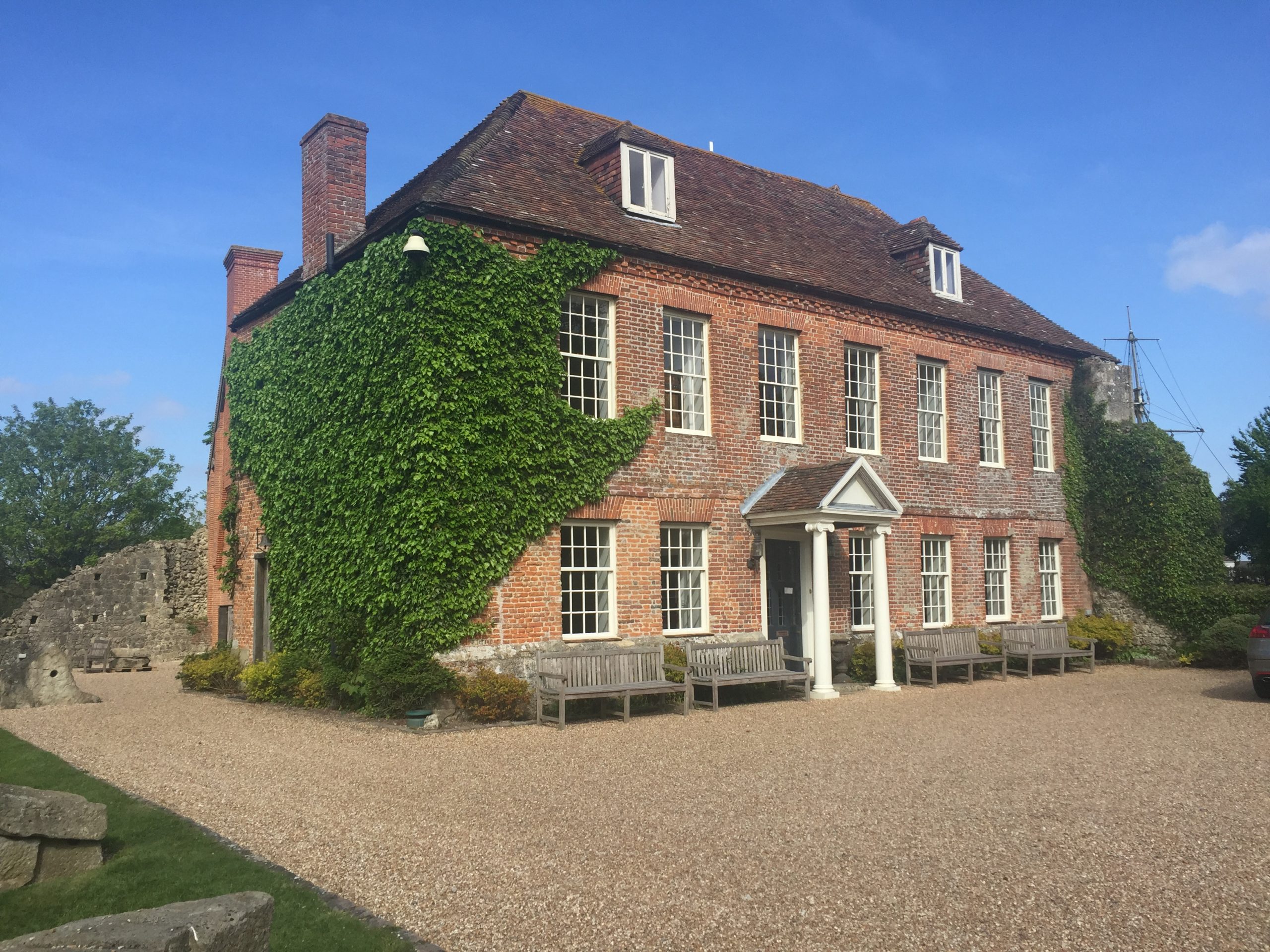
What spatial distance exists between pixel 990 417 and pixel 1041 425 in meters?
2.10

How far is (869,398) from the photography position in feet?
66.5

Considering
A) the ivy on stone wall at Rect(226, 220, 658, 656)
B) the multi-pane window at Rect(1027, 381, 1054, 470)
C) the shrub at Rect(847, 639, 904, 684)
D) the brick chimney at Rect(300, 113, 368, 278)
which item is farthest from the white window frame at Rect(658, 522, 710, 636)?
the multi-pane window at Rect(1027, 381, 1054, 470)

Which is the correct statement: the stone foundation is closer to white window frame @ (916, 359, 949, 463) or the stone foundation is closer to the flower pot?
white window frame @ (916, 359, 949, 463)

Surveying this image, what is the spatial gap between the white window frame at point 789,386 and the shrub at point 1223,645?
10.3 metres

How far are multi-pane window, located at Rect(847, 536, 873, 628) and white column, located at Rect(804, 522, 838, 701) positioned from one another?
2.88 metres

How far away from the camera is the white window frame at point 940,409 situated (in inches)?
834

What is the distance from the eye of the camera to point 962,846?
695cm

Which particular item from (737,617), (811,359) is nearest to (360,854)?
(737,617)

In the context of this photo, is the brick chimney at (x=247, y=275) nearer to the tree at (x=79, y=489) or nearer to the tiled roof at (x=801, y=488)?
the tiled roof at (x=801, y=488)

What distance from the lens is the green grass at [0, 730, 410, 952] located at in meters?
5.29

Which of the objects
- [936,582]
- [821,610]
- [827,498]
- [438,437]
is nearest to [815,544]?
[827,498]

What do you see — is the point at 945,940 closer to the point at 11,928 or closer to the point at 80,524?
the point at 11,928

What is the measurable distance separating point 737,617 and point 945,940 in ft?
39.8

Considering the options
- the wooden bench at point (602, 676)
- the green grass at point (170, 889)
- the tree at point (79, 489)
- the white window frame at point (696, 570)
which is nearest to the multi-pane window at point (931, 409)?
the white window frame at point (696, 570)
